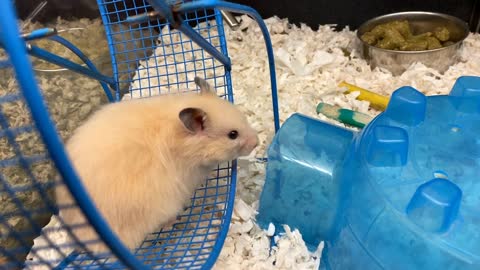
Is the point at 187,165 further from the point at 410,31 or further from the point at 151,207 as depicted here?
the point at 410,31

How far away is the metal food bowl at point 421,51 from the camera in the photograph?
2016 mm

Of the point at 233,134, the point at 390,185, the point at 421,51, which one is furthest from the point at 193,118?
the point at 421,51

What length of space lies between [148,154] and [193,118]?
0.49ft

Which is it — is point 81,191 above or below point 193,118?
above

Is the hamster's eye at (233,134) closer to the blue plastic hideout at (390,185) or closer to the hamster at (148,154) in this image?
the hamster at (148,154)

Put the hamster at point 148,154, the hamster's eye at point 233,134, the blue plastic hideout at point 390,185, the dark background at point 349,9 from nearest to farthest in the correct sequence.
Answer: the blue plastic hideout at point 390,185, the hamster at point 148,154, the hamster's eye at point 233,134, the dark background at point 349,9

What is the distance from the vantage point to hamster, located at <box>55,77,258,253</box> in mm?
1132

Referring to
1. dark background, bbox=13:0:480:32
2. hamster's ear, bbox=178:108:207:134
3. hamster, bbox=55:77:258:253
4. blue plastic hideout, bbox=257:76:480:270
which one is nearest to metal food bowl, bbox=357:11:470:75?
dark background, bbox=13:0:480:32

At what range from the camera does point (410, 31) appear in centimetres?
222

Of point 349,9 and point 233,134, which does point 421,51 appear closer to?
point 349,9

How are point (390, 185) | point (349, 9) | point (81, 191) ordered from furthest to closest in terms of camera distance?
point (349, 9)
point (390, 185)
point (81, 191)

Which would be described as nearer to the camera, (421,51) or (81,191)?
(81,191)

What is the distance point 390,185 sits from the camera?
1.11 m

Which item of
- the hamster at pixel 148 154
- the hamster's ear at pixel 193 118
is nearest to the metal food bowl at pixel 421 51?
the hamster at pixel 148 154
